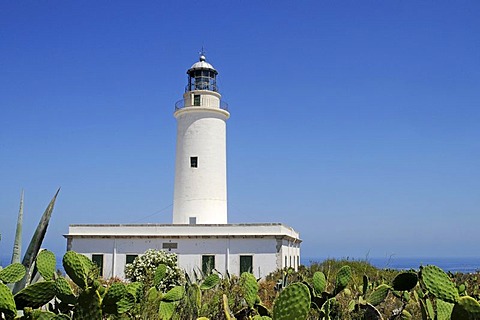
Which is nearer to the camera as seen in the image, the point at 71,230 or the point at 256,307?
the point at 256,307

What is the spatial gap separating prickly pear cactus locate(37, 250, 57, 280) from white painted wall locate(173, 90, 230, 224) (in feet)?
66.4

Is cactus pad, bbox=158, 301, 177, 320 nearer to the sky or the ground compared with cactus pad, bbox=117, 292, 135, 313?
nearer to the ground

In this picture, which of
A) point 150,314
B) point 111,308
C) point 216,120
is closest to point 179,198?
point 216,120

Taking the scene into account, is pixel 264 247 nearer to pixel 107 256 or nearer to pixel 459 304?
pixel 107 256

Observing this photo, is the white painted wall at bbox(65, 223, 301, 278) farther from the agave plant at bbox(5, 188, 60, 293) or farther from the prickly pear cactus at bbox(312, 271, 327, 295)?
the agave plant at bbox(5, 188, 60, 293)

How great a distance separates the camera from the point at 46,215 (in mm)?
4395

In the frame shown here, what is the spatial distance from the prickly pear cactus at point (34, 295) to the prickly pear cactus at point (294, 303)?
5.10 ft

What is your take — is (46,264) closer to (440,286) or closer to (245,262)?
(440,286)

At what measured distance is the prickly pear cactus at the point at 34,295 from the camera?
3566mm

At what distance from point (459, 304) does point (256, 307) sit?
240 centimetres

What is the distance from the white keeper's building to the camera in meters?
22.5

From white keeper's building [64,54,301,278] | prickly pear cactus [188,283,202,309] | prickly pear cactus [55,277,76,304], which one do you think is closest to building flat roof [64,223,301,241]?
white keeper's building [64,54,301,278]

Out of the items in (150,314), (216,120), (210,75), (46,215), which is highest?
(210,75)

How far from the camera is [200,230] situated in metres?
22.9
